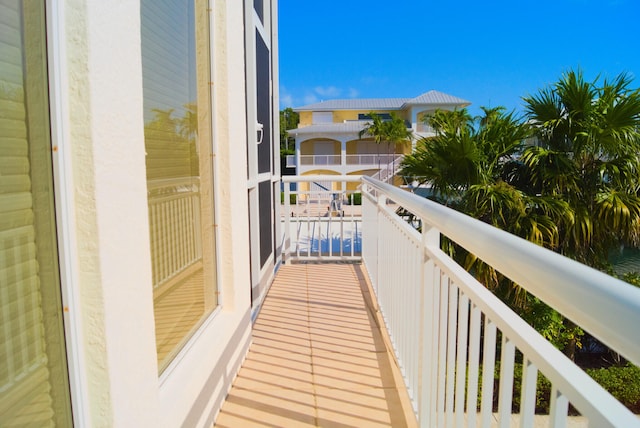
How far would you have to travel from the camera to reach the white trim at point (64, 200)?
35.0 inches

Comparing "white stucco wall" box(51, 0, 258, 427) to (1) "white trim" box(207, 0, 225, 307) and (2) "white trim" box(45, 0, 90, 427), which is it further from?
(1) "white trim" box(207, 0, 225, 307)

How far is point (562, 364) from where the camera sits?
65 centimetres

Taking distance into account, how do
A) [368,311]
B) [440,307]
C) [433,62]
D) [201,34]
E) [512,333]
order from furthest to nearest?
[433,62]
[368,311]
[201,34]
[440,307]
[512,333]

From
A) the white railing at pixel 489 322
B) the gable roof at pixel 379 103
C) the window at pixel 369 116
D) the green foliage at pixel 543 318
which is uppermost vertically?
the gable roof at pixel 379 103

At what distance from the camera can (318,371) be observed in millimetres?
2400

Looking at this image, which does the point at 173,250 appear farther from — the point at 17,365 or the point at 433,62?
the point at 433,62

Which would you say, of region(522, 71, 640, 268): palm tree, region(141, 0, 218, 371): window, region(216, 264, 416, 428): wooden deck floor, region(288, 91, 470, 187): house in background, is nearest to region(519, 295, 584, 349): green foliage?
region(522, 71, 640, 268): palm tree

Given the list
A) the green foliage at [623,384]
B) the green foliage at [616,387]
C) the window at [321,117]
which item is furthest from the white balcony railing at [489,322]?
the window at [321,117]

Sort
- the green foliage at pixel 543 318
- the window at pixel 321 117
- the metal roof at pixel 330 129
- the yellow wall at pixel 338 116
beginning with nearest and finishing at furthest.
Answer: the green foliage at pixel 543 318 → the metal roof at pixel 330 129 → the yellow wall at pixel 338 116 → the window at pixel 321 117

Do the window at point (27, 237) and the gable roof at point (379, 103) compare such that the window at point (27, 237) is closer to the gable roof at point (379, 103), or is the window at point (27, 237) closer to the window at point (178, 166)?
the window at point (178, 166)

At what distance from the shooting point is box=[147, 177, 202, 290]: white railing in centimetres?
144

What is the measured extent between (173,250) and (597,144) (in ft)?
19.7

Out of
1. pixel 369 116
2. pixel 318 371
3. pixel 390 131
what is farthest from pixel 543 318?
pixel 369 116

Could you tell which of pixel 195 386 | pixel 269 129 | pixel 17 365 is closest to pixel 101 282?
pixel 17 365
